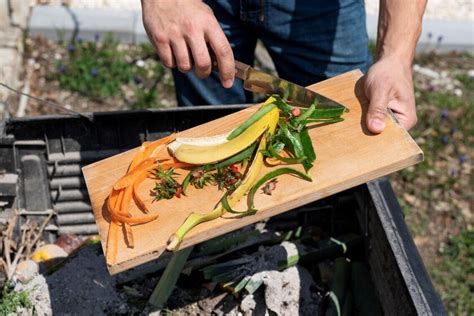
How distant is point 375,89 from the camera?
2717 mm

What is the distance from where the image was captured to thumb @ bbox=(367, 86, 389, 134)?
2.65m

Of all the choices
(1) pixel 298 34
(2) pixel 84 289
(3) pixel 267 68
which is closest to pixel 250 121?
(1) pixel 298 34

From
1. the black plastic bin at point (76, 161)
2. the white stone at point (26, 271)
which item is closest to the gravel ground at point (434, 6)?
the black plastic bin at point (76, 161)

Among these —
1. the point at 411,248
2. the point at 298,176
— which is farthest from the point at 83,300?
the point at 411,248

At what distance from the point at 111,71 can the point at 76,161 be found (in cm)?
213

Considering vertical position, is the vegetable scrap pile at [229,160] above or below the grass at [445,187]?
above

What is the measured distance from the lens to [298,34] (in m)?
3.44

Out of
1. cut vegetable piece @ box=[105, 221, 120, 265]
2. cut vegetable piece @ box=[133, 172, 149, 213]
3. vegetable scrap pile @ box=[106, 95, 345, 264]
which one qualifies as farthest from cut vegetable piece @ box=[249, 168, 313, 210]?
cut vegetable piece @ box=[105, 221, 120, 265]

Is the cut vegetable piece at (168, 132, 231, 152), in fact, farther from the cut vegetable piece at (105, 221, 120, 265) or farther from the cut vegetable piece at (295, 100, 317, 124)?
the cut vegetable piece at (105, 221, 120, 265)

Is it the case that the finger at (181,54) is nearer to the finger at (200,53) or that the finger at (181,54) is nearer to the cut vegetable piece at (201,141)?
the finger at (200,53)

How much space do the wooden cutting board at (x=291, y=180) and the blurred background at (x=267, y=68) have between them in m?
1.69

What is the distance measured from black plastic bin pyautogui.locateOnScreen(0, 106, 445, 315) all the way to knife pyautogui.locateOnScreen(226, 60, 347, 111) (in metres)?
0.45

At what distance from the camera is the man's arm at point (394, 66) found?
2.69m

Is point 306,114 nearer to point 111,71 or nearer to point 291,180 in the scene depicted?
point 291,180
